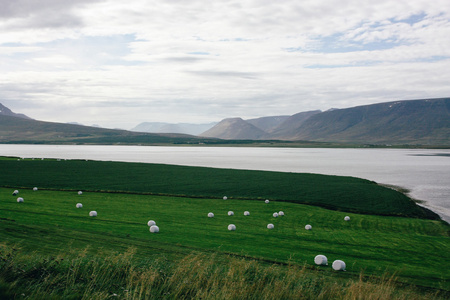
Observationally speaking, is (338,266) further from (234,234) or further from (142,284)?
(142,284)

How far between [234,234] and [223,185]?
87.6 feet

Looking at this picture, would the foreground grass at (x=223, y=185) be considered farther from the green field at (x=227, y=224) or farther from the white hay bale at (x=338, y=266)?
the white hay bale at (x=338, y=266)

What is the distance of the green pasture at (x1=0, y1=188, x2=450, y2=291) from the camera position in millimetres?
16734

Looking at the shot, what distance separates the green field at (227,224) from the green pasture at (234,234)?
0.07 meters

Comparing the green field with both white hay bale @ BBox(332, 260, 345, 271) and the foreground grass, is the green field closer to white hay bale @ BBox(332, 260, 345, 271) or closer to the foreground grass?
the foreground grass

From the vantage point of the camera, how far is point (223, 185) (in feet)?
161

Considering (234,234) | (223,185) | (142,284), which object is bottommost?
(223,185)

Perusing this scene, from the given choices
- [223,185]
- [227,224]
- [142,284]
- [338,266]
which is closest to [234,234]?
[227,224]

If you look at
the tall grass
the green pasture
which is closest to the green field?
the green pasture

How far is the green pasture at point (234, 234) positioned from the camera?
1673cm

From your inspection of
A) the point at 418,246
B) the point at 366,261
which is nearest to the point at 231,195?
the point at 418,246

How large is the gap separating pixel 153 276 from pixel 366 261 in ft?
38.6

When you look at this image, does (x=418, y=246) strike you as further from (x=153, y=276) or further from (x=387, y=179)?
(x=387, y=179)

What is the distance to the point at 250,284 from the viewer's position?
1116cm
